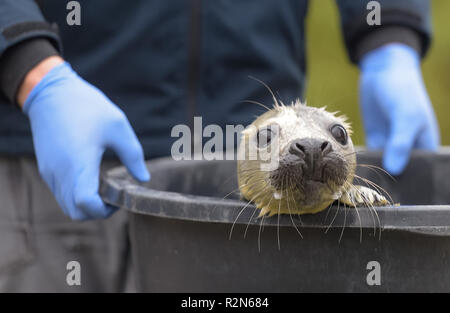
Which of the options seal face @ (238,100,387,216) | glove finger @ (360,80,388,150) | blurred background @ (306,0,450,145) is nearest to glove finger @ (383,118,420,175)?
glove finger @ (360,80,388,150)

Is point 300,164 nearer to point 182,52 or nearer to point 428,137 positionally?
point 182,52

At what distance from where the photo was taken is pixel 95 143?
6.45 ft

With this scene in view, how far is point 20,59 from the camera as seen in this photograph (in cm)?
203

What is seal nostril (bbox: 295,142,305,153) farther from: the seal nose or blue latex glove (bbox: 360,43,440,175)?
blue latex glove (bbox: 360,43,440,175)

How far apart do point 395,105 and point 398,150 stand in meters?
0.29

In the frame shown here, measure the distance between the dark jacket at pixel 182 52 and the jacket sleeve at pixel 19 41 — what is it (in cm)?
10

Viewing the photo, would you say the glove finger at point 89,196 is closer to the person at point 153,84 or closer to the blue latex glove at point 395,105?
the person at point 153,84

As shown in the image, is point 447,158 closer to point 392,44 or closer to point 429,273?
point 392,44

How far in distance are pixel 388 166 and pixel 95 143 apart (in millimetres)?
1068

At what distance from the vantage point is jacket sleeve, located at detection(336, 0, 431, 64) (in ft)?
8.66

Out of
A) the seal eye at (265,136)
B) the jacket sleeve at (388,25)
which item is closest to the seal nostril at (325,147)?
the seal eye at (265,136)

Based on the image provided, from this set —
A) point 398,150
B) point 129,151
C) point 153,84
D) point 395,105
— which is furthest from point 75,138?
point 395,105
